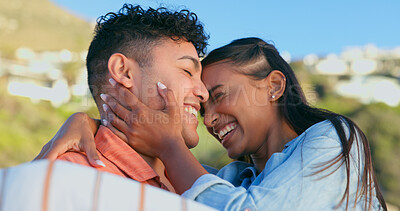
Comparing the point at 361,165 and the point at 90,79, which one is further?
the point at 90,79

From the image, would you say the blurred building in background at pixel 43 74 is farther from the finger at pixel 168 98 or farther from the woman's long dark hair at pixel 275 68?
the finger at pixel 168 98

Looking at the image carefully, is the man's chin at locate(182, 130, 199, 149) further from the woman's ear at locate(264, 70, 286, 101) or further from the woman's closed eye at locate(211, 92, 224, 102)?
the woman's ear at locate(264, 70, 286, 101)

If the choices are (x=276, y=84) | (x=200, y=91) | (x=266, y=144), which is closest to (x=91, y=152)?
(x=200, y=91)

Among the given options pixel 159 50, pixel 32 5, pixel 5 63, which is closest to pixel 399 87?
pixel 5 63

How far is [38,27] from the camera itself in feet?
134

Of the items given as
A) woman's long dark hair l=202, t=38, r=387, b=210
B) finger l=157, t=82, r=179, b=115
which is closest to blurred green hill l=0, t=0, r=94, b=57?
woman's long dark hair l=202, t=38, r=387, b=210

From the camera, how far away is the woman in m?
2.16

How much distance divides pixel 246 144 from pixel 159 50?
3.12 feet

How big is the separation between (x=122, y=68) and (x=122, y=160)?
2.22 ft

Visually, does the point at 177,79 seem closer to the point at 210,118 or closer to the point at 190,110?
the point at 190,110

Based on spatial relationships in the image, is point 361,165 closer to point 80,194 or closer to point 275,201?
point 275,201

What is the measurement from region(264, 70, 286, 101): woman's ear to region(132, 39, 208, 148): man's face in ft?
2.03

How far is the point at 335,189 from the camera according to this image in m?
2.28

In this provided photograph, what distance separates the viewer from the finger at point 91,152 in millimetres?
2074
